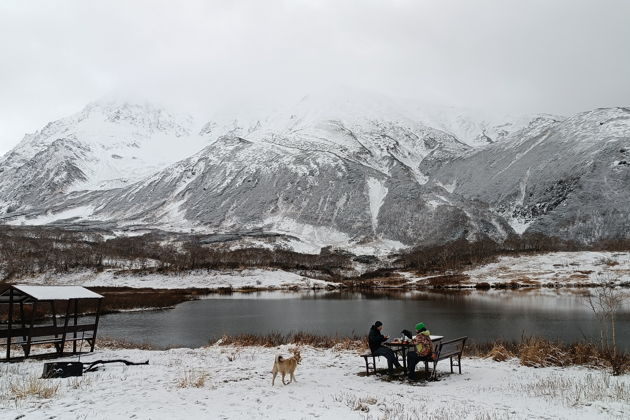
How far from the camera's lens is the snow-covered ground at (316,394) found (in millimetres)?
11766

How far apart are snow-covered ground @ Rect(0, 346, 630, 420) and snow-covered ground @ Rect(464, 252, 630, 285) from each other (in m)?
97.5

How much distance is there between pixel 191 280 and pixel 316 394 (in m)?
119

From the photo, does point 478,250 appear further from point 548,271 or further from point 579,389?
point 579,389

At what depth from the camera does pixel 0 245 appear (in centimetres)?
14675

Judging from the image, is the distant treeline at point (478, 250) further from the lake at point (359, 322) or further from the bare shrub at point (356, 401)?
the bare shrub at point (356, 401)

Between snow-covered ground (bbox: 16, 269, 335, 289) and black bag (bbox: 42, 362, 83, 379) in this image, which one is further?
snow-covered ground (bbox: 16, 269, 335, 289)

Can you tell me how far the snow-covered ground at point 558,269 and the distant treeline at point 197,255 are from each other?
12.2 meters

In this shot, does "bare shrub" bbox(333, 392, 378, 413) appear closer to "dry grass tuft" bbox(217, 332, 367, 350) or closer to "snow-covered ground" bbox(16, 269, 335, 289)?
"dry grass tuft" bbox(217, 332, 367, 350)

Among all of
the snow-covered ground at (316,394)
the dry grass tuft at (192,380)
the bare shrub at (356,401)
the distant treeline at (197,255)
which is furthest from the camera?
the distant treeline at (197,255)

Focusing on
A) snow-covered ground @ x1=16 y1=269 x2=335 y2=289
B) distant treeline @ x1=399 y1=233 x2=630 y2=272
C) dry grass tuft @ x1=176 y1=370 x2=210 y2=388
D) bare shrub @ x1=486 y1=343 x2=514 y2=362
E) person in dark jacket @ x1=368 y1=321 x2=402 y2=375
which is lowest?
snow-covered ground @ x1=16 y1=269 x2=335 y2=289

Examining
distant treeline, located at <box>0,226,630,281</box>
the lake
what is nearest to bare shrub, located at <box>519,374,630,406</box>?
the lake

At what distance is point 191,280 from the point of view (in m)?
128

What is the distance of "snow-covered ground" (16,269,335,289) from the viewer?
4727 inches

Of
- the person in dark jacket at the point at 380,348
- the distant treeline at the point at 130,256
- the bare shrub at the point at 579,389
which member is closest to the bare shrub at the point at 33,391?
the person in dark jacket at the point at 380,348
